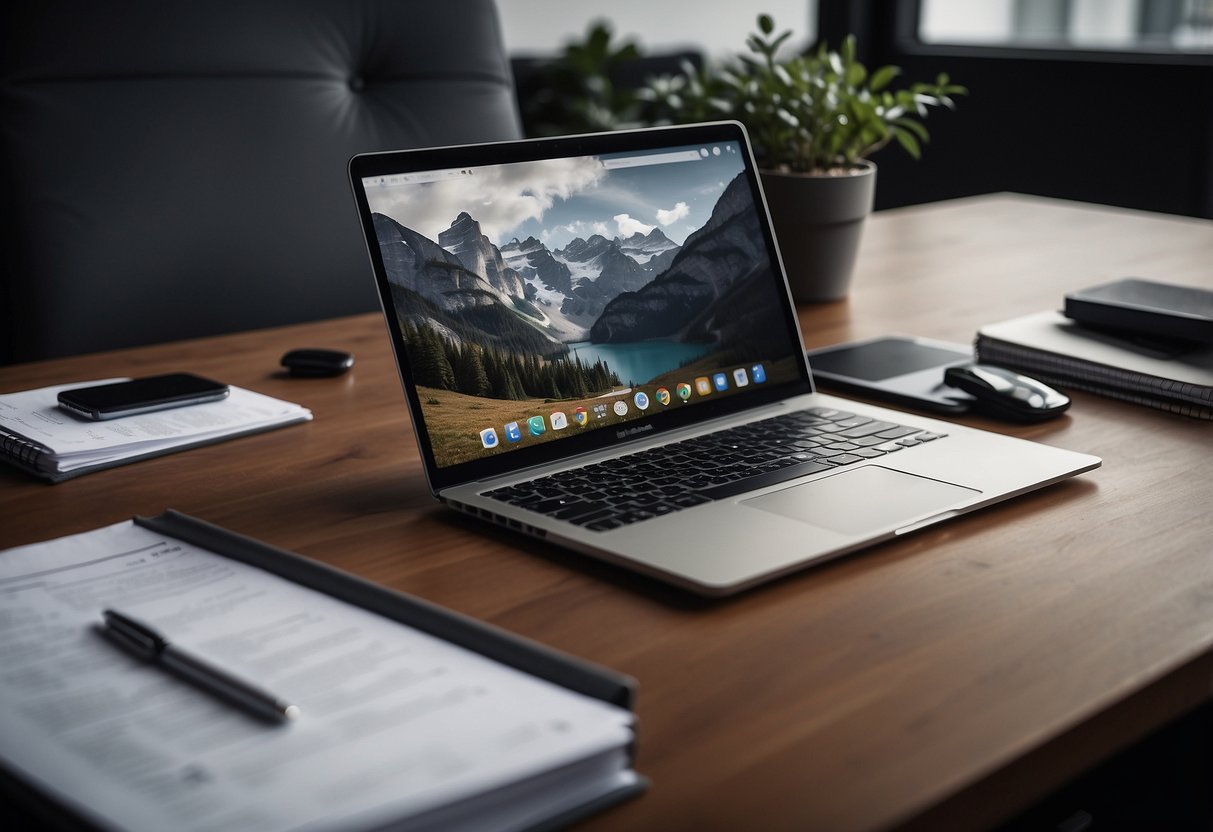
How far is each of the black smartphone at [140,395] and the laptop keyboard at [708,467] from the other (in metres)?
0.38

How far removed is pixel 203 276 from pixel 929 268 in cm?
100

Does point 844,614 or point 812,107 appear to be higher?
point 812,107

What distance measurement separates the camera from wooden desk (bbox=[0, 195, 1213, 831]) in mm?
522

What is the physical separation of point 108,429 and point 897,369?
713mm

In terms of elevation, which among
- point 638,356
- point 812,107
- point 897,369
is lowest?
point 897,369

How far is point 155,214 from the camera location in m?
1.58

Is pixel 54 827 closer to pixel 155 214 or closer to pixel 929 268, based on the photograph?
pixel 155 214

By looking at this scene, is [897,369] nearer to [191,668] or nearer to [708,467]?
[708,467]

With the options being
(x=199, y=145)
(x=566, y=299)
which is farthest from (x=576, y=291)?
(x=199, y=145)

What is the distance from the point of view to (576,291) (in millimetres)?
918

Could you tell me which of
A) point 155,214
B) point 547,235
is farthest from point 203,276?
point 547,235

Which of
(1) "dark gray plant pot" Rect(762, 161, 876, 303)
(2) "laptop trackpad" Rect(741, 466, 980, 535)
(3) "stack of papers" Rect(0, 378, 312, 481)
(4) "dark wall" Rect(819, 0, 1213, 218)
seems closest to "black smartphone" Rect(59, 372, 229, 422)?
(3) "stack of papers" Rect(0, 378, 312, 481)

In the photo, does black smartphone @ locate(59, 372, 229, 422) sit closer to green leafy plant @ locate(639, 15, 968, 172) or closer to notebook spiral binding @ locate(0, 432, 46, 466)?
notebook spiral binding @ locate(0, 432, 46, 466)

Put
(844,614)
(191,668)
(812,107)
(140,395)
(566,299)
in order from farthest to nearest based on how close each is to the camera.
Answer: (812,107) < (140,395) < (566,299) < (844,614) < (191,668)
